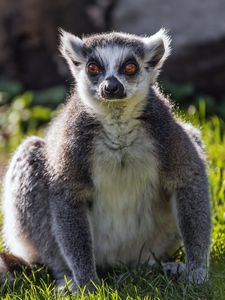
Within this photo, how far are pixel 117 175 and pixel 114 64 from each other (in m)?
0.79

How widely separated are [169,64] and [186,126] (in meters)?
4.78

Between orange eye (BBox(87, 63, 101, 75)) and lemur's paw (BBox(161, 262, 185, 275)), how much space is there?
1.56 metres

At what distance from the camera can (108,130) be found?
551 centimetres

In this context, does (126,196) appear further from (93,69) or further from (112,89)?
(93,69)

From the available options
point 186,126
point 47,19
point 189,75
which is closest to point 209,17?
point 189,75

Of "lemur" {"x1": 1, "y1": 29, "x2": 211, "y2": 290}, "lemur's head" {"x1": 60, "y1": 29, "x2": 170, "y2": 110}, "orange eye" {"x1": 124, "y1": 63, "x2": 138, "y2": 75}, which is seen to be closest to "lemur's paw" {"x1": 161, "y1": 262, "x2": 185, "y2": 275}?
"lemur" {"x1": 1, "y1": 29, "x2": 211, "y2": 290}

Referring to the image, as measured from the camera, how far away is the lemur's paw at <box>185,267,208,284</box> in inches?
214

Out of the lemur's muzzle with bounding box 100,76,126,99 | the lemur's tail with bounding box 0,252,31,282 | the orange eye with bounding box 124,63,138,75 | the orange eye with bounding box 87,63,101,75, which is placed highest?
the orange eye with bounding box 87,63,101,75

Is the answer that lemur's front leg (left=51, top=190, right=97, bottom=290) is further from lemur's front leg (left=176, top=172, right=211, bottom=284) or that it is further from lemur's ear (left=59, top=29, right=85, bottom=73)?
lemur's ear (left=59, top=29, right=85, bottom=73)

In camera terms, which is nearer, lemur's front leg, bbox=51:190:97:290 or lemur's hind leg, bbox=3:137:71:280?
lemur's front leg, bbox=51:190:97:290

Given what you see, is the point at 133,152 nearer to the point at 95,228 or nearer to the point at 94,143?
the point at 94,143

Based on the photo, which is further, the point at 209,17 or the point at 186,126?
the point at 209,17

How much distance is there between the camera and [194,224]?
561cm

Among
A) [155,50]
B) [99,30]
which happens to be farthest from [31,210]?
[99,30]
